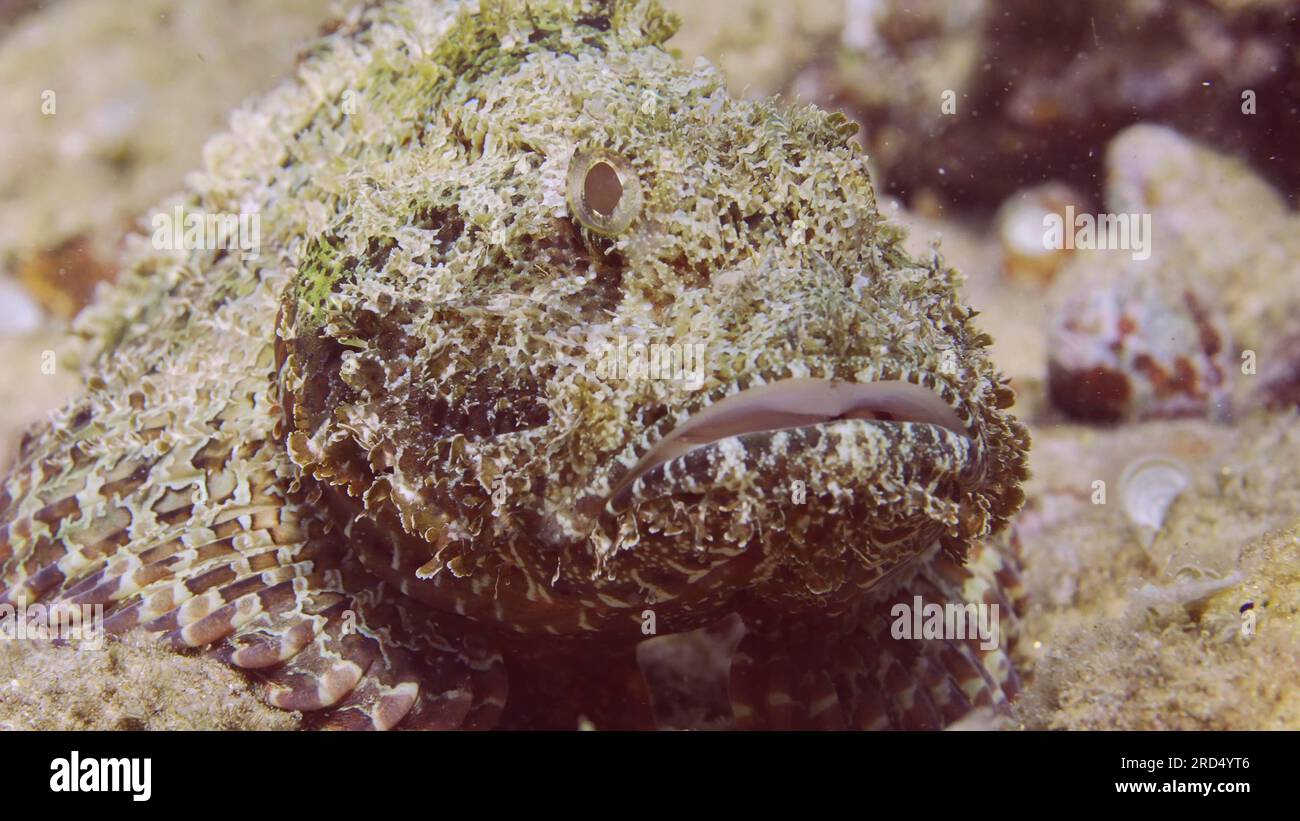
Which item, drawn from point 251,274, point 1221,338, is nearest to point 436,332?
point 251,274

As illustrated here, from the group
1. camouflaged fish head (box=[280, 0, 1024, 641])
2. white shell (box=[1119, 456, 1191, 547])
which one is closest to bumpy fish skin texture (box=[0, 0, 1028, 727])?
camouflaged fish head (box=[280, 0, 1024, 641])

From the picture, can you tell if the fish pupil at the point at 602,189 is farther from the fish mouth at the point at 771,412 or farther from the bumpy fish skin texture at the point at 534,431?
the fish mouth at the point at 771,412

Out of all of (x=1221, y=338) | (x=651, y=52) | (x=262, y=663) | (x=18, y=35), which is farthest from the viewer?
(x=18, y=35)

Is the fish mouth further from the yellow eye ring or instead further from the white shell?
the white shell

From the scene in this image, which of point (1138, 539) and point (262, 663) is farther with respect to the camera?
point (1138, 539)

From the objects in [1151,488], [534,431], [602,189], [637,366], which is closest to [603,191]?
[602,189]
